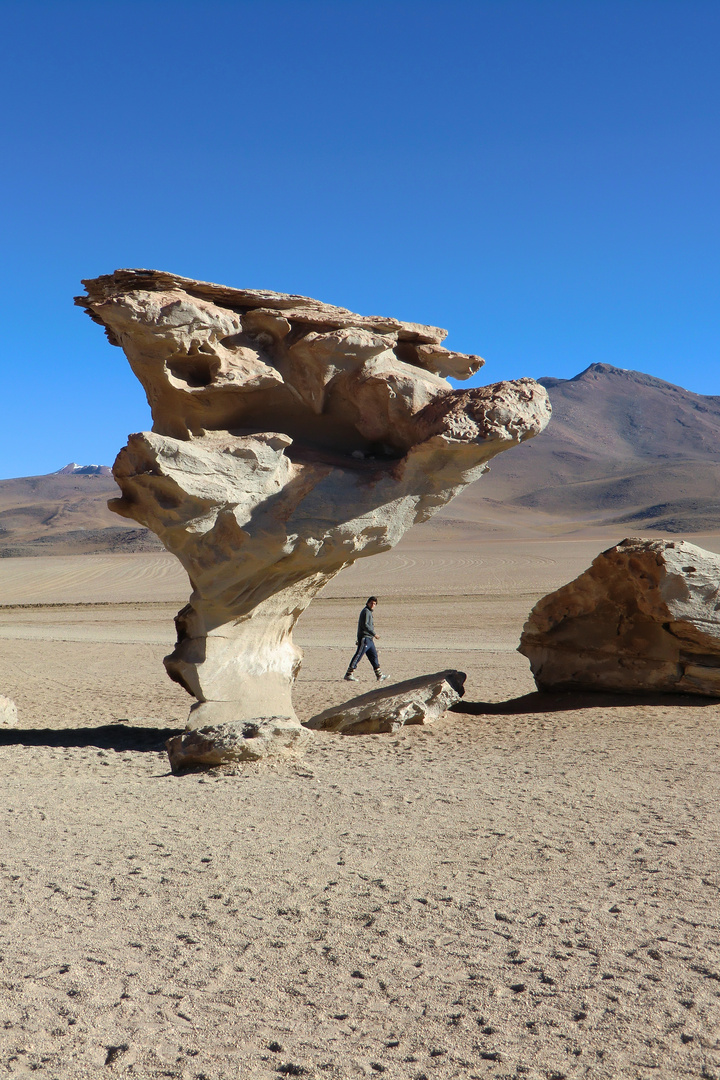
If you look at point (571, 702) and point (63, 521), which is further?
point (63, 521)

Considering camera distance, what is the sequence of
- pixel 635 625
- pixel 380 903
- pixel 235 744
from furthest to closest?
pixel 635 625, pixel 235 744, pixel 380 903

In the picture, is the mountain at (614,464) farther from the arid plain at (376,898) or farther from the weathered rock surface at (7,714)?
the arid plain at (376,898)

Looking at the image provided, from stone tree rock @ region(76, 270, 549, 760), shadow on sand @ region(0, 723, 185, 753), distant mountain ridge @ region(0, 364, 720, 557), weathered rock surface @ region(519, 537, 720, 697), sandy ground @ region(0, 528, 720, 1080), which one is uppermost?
distant mountain ridge @ region(0, 364, 720, 557)

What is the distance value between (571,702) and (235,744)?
4.38m

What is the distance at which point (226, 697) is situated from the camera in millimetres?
8891

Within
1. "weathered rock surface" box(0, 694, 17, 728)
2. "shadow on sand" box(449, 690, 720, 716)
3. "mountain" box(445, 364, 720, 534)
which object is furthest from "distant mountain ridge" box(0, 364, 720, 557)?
"shadow on sand" box(449, 690, 720, 716)

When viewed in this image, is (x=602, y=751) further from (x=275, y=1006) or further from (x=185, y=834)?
(x=275, y=1006)

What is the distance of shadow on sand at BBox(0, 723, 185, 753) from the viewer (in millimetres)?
9141

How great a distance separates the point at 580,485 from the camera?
11169cm

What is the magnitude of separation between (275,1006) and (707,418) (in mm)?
175416

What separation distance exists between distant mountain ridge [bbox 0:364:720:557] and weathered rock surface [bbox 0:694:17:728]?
171 ft

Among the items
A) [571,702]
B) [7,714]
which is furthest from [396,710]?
[7,714]

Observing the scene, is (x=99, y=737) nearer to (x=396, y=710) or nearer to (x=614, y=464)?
(x=396, y=710)

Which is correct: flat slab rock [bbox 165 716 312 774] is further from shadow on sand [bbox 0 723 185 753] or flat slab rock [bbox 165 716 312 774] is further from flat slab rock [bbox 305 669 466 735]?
flat slab rock [bbox 305 669 466 735]
